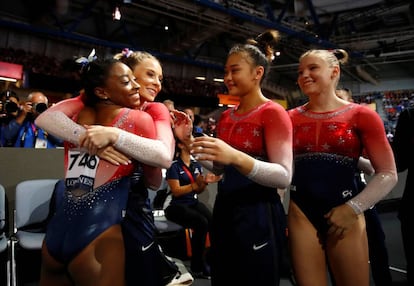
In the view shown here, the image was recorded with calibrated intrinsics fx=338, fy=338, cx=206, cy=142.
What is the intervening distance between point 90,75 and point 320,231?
3.73 ft

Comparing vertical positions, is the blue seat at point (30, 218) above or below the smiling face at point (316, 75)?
below

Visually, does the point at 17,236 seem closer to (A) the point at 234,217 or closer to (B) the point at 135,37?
(A) the point at 234,217

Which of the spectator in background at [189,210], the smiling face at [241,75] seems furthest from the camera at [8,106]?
the smiling face at [241,75]

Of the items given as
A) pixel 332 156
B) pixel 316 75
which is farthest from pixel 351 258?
pixel 316 75

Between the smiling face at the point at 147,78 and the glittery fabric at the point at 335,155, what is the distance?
0.71 metres

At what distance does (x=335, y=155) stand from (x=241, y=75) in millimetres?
558

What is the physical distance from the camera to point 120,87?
3.85 feet

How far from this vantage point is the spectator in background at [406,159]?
2.07 m

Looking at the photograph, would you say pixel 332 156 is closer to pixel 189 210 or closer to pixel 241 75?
pixel 241 75

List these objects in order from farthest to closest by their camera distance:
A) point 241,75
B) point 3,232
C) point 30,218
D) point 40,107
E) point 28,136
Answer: point 28,136 → point 40,107 → point 30,218 → point 3,232 → point 241,75

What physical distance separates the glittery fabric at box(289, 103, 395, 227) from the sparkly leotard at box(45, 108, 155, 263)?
0.76 metres

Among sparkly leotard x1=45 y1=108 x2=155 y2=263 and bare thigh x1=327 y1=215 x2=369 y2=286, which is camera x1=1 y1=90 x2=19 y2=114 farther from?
bare thigh x1=327 y1=215 x2=369 y2=286

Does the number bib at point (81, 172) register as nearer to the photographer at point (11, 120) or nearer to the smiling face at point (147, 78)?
the smiling face at point (147, 78)

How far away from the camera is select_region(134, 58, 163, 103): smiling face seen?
1.41m
